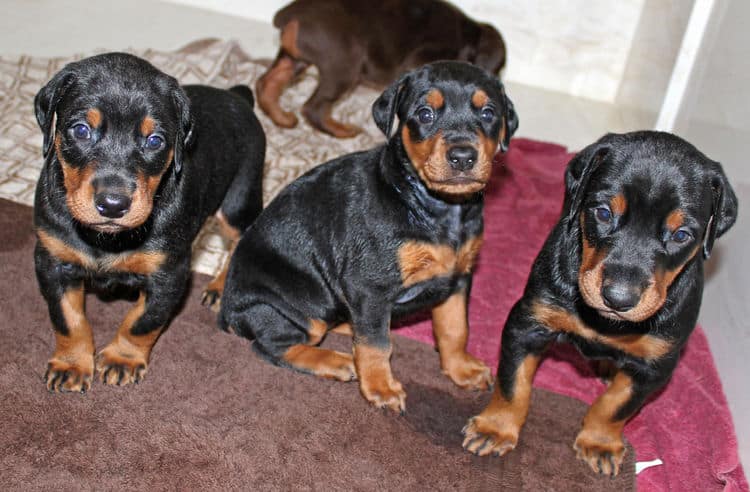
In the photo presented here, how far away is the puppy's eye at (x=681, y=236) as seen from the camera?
3568 millimetres

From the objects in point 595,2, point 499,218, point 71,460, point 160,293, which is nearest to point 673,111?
point 499,218

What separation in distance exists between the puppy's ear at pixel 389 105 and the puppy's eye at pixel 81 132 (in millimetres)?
1459

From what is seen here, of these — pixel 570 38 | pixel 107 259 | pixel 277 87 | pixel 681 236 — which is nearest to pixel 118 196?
pixel 107 259

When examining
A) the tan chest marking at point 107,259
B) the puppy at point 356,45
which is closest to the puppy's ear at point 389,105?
the tan chest marking at point 107,259

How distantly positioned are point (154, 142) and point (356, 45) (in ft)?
11.3

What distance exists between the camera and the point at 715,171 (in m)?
3.65

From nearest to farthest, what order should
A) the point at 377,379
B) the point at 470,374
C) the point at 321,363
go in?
1. the point at 377,379
2. the point at 321,363
3. the point at 470,374

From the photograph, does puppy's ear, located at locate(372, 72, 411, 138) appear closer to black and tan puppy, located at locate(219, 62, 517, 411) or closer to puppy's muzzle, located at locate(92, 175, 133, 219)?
black and tan puppy, located at locate(219, 62, 517, 411)

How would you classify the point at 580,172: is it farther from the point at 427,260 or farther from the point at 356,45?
the point at 356,45

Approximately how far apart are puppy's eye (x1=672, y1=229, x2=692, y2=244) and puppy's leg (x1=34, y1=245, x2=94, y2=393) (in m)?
2.87

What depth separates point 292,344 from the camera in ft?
15.4

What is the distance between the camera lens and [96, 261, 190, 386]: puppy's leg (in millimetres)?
4211

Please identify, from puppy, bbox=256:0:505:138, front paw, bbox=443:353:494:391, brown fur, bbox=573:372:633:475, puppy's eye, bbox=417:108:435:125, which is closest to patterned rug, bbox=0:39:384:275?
puppy, bbox=256:0:505:138

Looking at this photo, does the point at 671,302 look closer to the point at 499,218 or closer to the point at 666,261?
the point at 666,261
